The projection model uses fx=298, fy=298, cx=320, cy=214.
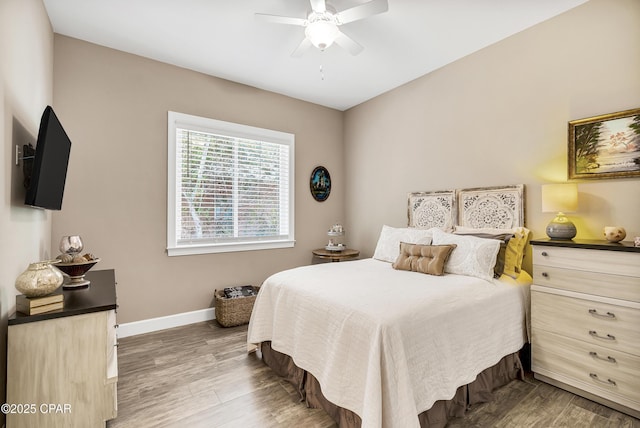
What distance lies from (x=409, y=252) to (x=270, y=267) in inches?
79.3

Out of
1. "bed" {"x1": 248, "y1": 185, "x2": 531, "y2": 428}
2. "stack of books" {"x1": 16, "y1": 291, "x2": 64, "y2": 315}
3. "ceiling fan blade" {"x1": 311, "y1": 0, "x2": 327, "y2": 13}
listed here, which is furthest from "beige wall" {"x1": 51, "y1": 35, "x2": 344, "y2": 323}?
"ceiling fan blade" {"x1": 311, "y1": 0, "x2": 327, "y2": 13}

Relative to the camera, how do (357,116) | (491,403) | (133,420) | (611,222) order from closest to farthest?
1. (133,420)
2. (491,403)
3. (611,222)
4. (357,116)

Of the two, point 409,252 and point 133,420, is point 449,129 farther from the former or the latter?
point 133,420

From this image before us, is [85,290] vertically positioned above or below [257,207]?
below

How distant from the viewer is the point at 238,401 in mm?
2027

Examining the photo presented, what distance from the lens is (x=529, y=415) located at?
186 centimetres

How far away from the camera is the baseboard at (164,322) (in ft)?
10.0

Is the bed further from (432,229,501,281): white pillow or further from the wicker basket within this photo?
the wicker basket

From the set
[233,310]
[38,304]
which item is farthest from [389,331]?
[233,310]

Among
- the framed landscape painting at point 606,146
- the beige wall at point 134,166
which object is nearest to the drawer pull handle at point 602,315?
the framed landscape painting at point 606,146

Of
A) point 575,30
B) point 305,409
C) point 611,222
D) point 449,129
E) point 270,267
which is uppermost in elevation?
point 575,30

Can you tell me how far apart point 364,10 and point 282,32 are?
951 millimetres

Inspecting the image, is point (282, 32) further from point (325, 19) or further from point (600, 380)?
point (600, 380)

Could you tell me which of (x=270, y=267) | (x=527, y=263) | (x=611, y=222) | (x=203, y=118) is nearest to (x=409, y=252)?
(x=527, y=263)
